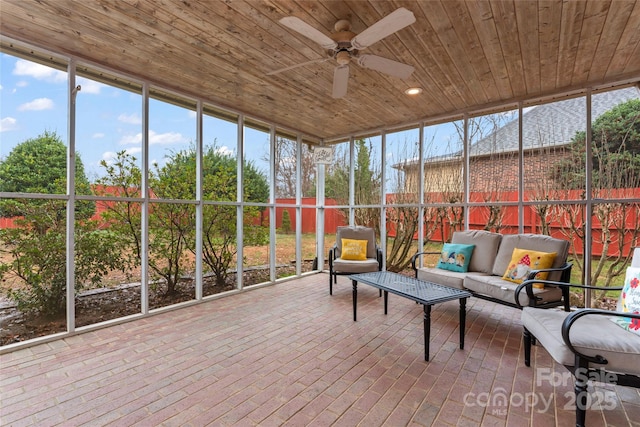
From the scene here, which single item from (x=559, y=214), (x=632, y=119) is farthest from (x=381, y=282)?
(x=632, y=119)

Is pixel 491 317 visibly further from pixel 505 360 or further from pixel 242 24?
pixel 242 24

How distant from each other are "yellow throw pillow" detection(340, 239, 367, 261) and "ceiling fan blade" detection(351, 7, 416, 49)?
3.17 metres

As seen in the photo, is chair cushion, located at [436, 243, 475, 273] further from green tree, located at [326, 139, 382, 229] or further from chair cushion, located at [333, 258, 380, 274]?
green tree, located at [326, 139, 382, 229]

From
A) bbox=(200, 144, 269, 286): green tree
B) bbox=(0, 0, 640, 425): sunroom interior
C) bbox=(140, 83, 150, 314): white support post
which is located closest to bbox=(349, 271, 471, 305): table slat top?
bbox=(0, 0, 640, 425): sunroom interior

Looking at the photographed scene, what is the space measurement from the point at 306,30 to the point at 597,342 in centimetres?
275

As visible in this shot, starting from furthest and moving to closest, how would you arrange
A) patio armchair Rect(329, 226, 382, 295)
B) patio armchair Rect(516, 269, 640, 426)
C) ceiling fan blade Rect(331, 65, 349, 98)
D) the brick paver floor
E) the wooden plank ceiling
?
1. patio armchair Rect(329, 226, 382, 295)
2. ceiling fan blade Rect(331, 65, 349, 98)
3. the wooden plank ceiling
4. the brick paver floor
5. patio armchair Rect(516, 269, 640, 426)

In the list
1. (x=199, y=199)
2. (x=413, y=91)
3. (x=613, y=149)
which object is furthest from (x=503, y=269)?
(x=199, y=199)

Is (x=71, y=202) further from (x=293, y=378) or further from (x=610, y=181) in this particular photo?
(x=610, y=181)

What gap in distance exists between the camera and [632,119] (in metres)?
3.59

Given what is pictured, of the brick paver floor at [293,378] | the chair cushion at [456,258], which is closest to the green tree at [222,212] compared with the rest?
the brick paver floor at [293,378]

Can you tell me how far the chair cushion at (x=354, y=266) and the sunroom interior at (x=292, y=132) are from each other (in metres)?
0.45

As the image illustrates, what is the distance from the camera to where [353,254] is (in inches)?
192

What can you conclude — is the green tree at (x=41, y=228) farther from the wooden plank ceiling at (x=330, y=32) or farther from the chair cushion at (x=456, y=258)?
the chair cushion at (x=456, y=258)

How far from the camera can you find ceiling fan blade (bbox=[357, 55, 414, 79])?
99.3 inches
